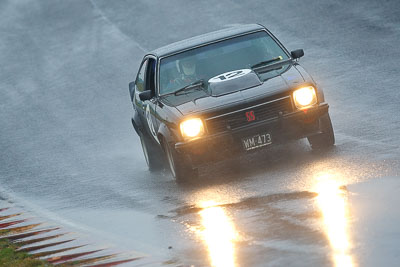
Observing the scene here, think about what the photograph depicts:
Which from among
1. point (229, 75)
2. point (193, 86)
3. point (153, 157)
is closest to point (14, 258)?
point (193, 86)

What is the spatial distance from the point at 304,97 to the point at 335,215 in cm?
310

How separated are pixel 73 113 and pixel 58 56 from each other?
785 centimetres

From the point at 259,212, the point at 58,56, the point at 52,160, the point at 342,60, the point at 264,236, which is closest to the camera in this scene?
the point at 264,236

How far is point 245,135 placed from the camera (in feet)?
33.5

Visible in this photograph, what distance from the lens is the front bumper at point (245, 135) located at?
10234 mm

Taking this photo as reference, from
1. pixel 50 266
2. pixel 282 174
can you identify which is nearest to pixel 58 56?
pixel 282 174

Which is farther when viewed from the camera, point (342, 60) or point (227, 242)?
point (342, 60)

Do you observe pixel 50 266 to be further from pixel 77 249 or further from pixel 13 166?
pixel 13 166

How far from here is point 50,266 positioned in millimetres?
7754

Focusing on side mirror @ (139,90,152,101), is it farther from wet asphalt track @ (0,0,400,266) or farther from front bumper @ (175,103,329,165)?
front bumper @ (175,103,329,165)

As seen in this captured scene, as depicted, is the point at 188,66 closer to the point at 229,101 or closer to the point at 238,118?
the point at 229,101

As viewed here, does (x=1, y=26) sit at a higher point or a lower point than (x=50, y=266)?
higher

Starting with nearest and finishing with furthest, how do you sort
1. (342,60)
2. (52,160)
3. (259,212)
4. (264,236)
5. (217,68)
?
(264,236), (259,212), (217,68), (52,160), (342,60)

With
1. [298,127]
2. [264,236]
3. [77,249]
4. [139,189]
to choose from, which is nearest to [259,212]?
[264,236]
